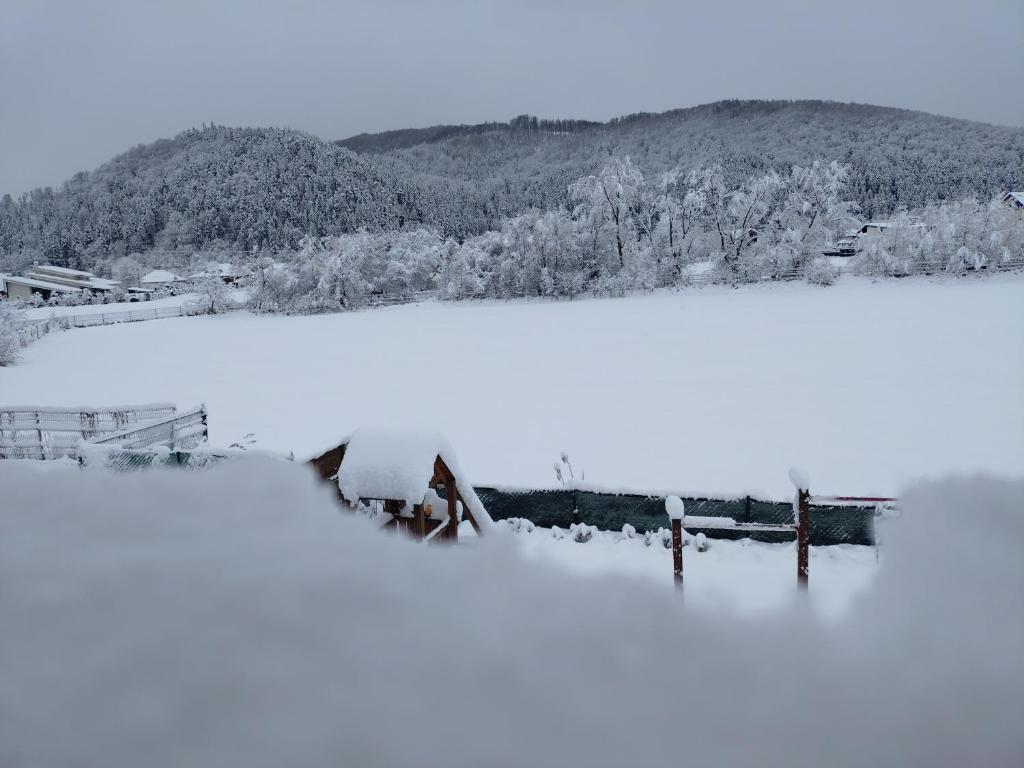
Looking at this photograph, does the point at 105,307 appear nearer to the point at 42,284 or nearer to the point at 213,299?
the point at 42,284

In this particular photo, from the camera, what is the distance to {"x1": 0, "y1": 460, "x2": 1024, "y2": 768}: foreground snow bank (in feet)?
2.15

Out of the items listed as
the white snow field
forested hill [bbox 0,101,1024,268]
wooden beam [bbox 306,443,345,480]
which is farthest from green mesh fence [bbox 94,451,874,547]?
forested hill [bbox 0,101,1024,268]

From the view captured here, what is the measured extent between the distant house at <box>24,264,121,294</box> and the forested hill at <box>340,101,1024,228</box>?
977 inches

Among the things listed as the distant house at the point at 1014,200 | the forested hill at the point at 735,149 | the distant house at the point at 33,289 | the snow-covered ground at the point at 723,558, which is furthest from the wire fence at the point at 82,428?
the distant house at the point at 33,289

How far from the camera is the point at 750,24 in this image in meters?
9.59

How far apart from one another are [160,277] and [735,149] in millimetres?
48777

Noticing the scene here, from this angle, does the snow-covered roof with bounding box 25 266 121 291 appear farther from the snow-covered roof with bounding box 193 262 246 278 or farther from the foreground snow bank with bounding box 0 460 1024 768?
the foreground snow bank with bounding box 0 460 1024 768

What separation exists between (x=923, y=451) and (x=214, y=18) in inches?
366

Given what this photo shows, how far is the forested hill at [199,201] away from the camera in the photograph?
23453 mm

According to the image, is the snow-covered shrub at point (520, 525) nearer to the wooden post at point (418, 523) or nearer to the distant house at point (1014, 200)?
the wooden post at point (418, 523)

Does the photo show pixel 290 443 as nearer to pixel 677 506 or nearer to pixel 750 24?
pixel 677 506

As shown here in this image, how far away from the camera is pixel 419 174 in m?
75.1

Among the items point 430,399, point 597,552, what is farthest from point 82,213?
point 597,552

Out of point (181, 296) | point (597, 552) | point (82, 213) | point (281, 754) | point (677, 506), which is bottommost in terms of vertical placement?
point (597, 552)
